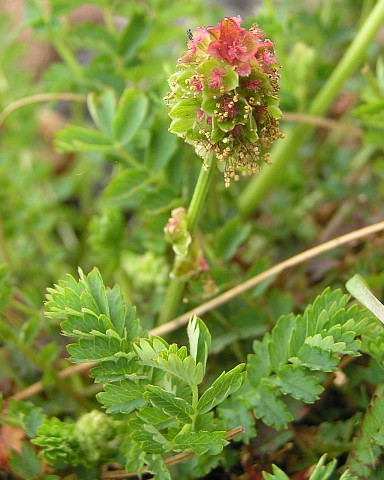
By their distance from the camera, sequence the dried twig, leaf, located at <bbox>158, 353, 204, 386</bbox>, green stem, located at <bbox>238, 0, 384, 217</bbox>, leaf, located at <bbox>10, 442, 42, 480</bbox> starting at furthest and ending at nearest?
green stem, located at <bbox>238, 0, 384, 217</bbox>, the dried twig, leaf, located at <bbox>10, 442, 42, 480</bbox>, leaf, located at <bbox>158, 353, 204, 386</bbox>

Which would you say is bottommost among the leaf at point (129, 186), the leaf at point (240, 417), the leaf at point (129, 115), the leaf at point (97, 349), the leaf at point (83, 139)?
the leaf at point (240, 417)

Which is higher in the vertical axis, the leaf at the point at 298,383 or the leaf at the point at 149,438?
the leaf at the point at 298,383

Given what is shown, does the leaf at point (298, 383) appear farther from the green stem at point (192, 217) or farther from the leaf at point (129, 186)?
the leaf at point (129, 186)

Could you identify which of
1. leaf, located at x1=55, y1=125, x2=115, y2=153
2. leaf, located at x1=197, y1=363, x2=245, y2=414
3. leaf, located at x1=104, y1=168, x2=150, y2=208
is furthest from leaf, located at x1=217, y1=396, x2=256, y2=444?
leaf, located at x1=55, y1=125, x2=115, y2=153

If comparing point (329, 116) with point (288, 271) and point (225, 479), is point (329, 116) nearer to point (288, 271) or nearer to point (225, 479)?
point (288, 271)

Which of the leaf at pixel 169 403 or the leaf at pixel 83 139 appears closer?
the leaf at pixel 169 403

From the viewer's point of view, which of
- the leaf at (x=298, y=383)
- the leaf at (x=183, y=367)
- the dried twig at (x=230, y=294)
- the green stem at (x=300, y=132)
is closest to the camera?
the leaf at (x=183, y=367)

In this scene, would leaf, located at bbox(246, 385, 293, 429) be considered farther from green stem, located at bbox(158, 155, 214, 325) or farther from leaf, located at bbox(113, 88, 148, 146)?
leaf, located at bbox(113, 88, 148, 146)

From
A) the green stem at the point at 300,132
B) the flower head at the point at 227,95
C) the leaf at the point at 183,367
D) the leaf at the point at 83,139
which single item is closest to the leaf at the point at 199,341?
the leaf at the point at 183,367
